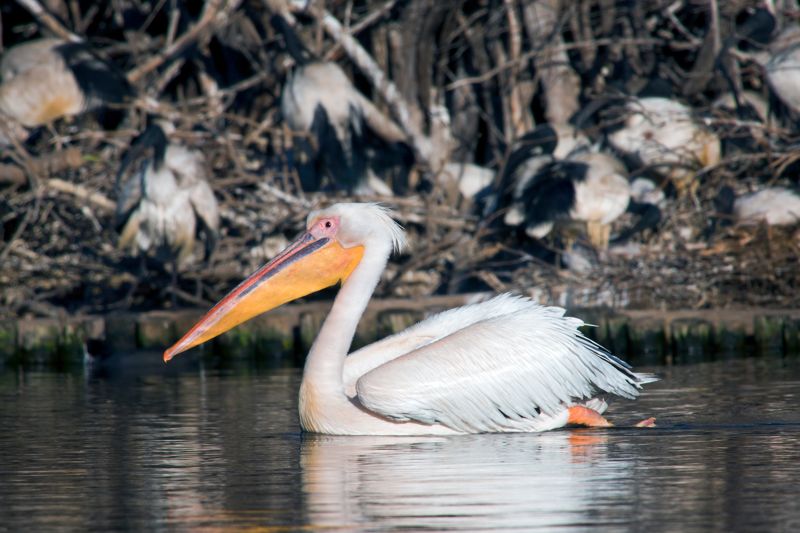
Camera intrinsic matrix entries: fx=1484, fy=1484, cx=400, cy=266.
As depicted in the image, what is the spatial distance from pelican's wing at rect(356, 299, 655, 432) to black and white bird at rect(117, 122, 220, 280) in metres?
4.03

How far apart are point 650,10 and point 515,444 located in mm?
6899

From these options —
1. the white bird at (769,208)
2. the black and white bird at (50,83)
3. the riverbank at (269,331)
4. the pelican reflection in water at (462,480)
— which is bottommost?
the pelican reflection in water at (462,480)

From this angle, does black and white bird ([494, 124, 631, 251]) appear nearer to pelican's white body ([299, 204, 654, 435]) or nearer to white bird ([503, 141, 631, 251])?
white bird ([503, 141, 631, 251])

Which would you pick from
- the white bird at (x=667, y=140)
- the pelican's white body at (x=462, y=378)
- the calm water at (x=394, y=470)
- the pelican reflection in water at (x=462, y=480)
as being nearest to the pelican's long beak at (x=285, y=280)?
the pelican's white body at (x=462, y=378)

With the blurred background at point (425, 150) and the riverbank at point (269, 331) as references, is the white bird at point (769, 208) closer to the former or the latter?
the blurred background at point (425, 150)

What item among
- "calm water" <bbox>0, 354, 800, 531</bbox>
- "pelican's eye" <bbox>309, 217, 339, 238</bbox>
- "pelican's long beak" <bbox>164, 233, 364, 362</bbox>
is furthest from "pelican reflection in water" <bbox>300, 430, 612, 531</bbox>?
"pelican's eye" <bbox>309, 217, 339, 238</bbox>

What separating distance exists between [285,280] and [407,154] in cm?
508

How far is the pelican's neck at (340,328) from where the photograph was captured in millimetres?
5305

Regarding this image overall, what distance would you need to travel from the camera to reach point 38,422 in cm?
587

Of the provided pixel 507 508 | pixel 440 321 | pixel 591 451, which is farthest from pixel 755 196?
pixel 507 508

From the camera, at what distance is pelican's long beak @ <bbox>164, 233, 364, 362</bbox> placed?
557 cm

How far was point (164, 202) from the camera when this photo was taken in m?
9.04

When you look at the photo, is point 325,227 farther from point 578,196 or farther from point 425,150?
point 425,150

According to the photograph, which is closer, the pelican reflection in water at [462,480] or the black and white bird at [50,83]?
the pelican reflection in water at [462,480]
